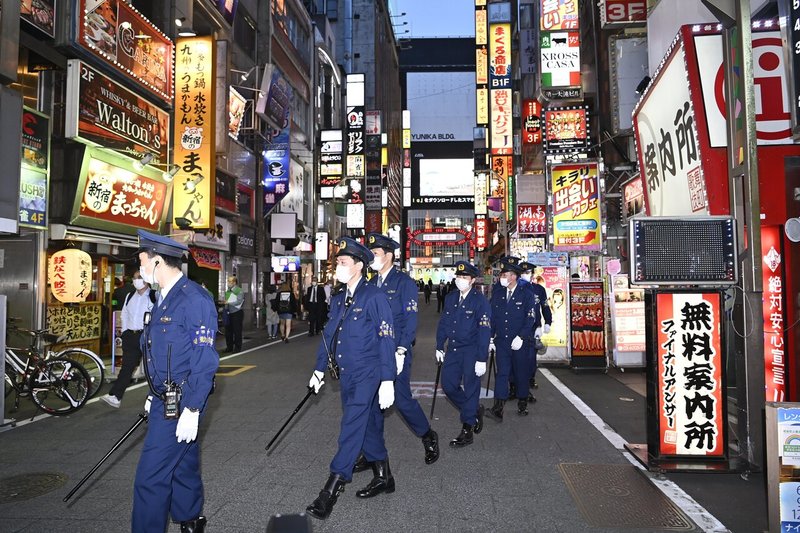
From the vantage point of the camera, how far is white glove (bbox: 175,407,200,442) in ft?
11.2

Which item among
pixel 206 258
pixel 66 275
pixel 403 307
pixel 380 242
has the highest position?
pixel 206 258

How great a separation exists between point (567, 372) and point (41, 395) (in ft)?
31.1

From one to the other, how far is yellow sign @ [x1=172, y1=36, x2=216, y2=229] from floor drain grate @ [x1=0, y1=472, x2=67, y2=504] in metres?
11.9

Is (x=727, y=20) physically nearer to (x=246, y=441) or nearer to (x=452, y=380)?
(x=452, y=380)

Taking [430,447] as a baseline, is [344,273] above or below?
above

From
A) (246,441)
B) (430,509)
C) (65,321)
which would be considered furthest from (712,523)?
(65,321)

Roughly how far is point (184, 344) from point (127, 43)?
12903 mm

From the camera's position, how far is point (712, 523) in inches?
162

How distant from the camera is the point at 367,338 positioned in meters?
4.41

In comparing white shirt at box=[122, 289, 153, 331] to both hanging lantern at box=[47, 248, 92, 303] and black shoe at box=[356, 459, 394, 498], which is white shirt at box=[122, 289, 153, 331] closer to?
hanging lantern at box=[47, 248, 92, 303]

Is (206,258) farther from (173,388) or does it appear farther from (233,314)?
(173,388)

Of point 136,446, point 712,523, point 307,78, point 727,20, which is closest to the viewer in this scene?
point 712,523

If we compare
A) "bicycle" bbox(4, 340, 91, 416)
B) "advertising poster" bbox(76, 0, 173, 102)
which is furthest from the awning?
"bicycle" bbox(4, 340, 91, 416)

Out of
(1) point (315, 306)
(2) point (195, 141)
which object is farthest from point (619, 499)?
(1) point (315, 306)
